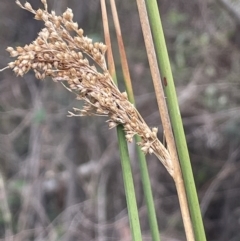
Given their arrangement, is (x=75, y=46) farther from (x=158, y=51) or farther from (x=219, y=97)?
(x=219, y=97)

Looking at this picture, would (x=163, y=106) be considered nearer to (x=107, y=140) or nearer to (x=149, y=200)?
(x=149, y=200)

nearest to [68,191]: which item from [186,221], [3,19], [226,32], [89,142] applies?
[89,142]

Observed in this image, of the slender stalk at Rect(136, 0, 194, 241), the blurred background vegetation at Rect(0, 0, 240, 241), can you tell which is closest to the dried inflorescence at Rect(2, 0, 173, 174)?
the slender stalk at Rect(136, 0, 194, 241)

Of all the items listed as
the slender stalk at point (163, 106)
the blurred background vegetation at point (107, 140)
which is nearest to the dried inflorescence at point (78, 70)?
the slender stalk at point (163, 106)

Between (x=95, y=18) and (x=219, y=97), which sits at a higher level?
(x=95, y=18)

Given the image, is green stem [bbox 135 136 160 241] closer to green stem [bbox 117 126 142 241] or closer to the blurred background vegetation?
green stem [bbox 117 126 142 241]

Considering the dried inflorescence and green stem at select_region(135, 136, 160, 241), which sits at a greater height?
the dried inflorescence

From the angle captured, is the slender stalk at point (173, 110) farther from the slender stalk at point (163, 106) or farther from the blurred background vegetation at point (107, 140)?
the blurred background vegetation at point (107, 140)
